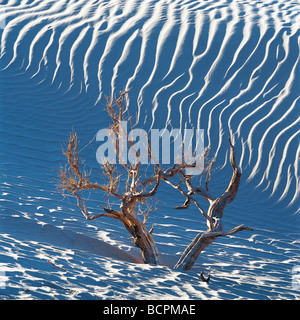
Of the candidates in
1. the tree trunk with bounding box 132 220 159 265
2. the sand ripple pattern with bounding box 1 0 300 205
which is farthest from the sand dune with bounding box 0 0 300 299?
the tree trunk with bounding box 132 220 159 265

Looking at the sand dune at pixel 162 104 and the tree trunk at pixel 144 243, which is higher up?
the sand dune at pixel 162 104

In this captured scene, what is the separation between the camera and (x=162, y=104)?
34.4 feet

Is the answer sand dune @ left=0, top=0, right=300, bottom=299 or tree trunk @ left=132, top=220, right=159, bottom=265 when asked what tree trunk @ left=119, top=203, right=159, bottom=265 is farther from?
sand dune @ left=0, top=0, right=300, bottom=299

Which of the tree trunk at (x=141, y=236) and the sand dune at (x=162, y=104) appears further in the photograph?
the sand dune at (x=162, y=104)

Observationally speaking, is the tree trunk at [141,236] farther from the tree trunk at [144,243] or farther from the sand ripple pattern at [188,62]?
the sand ripple pattern at [188,62]

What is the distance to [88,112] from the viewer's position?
10.7 metres

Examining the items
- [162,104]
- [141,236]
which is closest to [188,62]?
[162,104]

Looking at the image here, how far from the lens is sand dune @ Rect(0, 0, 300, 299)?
6.54m

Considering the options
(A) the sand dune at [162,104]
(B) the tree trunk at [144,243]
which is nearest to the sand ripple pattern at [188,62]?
(A) the sand dune at [162,104]

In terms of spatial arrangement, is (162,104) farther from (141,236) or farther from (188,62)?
(141,236)

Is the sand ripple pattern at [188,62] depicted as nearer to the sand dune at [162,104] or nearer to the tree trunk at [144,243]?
the sand dune at [162,104]

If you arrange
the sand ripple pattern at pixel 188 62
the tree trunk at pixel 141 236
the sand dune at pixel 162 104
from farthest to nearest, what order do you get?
the sand ripple pattern at pixel 188 62 → the sand dune at pixel 162 104 → the tree trunk at pixel 141 236

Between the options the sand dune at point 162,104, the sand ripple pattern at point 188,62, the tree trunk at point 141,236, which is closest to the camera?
the tree trunk at point 141,236

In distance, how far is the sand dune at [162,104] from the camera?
21.4 feet
